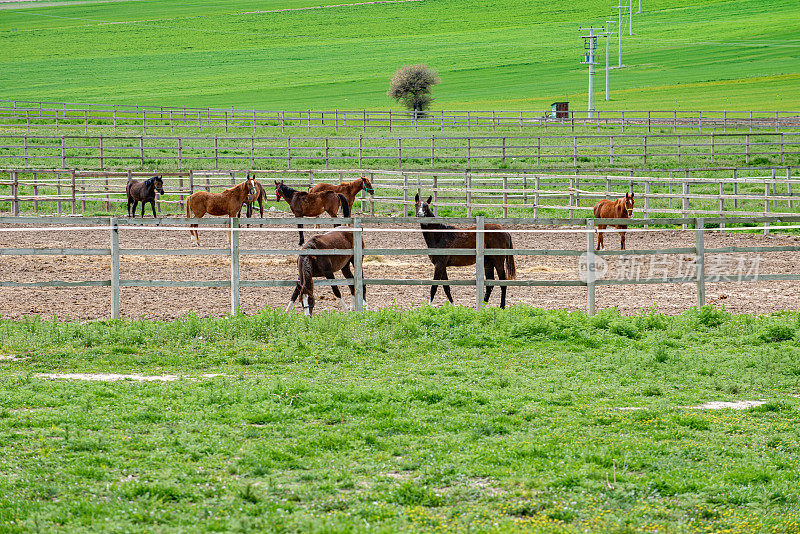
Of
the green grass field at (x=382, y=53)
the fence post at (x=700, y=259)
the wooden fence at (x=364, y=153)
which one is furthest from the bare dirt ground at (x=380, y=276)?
the green grass field at (x=382, y=53)

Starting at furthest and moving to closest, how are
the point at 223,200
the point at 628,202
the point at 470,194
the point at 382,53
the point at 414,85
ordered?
1. the point at 382,53
2. the point at 414,85
3. the point at 470,194
4. the point at 223,200
5. the point at 628,202

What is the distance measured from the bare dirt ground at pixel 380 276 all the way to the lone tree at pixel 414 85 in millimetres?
42584

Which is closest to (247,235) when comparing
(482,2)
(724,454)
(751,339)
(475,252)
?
(475,252)

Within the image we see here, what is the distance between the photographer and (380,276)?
15562 millimetres

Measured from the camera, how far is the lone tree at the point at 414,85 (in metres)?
61.8

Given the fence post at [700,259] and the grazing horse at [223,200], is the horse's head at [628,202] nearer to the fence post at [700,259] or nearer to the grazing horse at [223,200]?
the fence post at [700,259]

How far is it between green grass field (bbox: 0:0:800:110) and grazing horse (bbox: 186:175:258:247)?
5184 centimetres

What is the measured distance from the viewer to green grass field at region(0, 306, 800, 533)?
531 centimetres

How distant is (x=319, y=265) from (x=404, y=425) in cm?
582

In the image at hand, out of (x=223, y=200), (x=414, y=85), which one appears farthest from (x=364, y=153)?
(x=414, y=85)

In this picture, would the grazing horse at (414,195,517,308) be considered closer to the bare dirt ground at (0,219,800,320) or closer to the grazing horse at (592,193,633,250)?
the bare dirt ground at (0,219,800,320)

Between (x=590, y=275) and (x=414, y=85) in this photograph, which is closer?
(x=590, y=275)

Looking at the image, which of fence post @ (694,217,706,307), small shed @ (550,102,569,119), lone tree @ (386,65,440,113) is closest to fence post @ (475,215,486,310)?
fence post @ (694,217,706,307)

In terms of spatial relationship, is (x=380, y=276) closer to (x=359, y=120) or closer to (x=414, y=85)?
(x=359, y=120)
